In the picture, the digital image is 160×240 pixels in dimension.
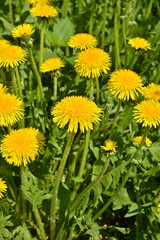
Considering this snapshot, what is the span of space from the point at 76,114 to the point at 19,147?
1.47ft

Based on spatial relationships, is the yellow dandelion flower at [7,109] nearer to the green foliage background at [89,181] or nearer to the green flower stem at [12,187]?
the green foliage background at [89,181]

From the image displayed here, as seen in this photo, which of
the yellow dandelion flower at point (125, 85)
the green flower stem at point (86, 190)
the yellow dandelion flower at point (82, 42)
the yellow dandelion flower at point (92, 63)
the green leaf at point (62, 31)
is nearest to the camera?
the green flower stem at point (86, 190)

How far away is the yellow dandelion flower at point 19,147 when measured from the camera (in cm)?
183

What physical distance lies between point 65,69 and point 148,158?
1.16 metres

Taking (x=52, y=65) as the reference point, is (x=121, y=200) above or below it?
below

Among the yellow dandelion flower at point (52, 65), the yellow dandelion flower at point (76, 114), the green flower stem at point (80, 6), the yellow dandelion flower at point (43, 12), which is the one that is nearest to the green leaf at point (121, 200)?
the yellow dandelion flower at point (76, 114)

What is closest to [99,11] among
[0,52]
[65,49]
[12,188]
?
[65,49]

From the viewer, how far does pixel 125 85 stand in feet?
6.50

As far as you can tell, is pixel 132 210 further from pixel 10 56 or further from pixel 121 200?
pixel 10 56

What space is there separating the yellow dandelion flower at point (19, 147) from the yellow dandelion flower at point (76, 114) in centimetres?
32

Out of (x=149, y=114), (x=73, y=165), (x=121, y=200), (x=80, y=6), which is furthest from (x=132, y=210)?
(x=80, y=6)

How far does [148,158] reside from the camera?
8.07ft

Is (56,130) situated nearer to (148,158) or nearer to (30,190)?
(30,190)

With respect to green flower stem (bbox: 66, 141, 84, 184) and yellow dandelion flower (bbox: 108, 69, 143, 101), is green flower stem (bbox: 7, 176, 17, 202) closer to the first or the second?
green flower stem (bbox: 66, 141, 84, 184)
